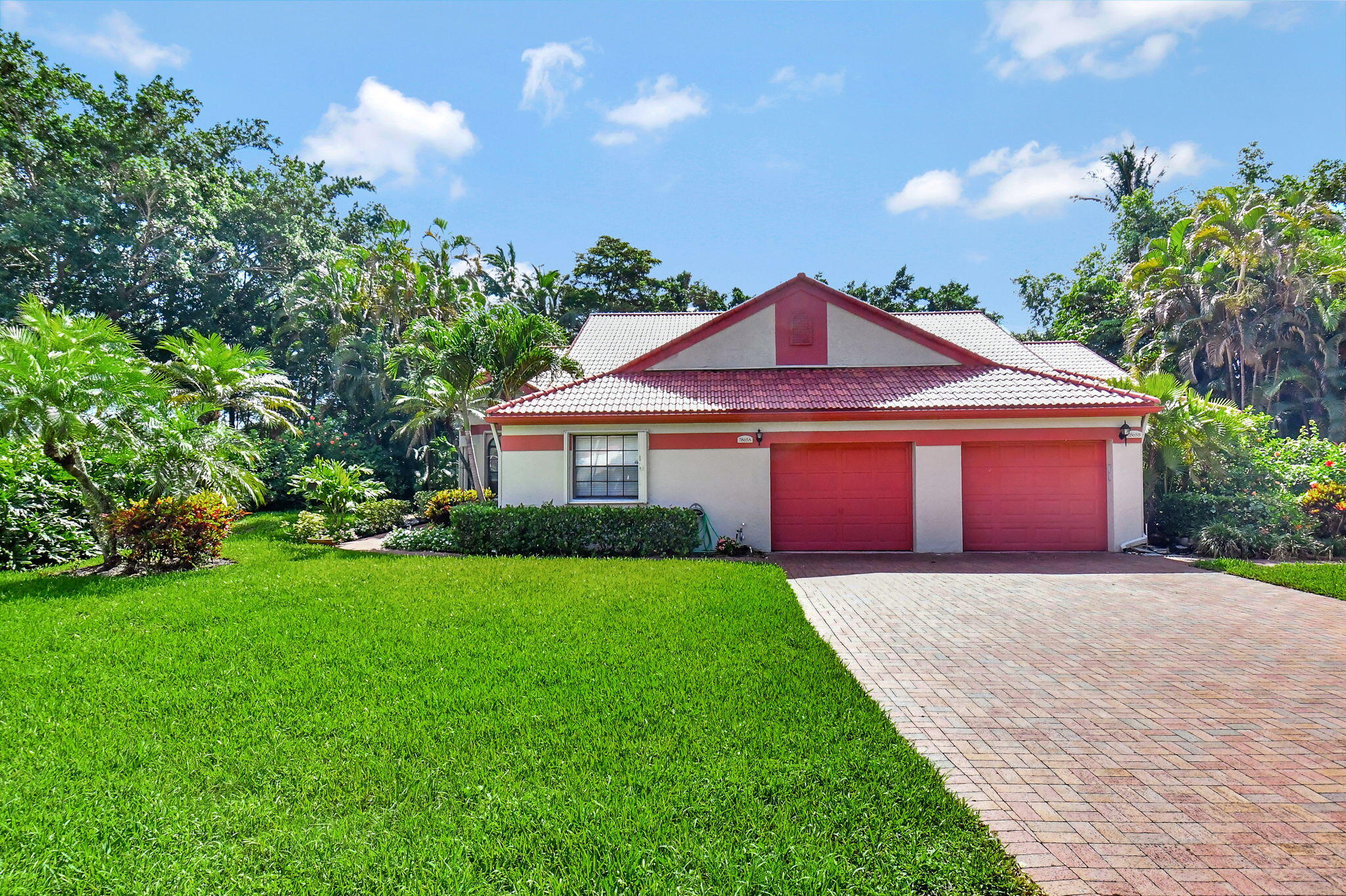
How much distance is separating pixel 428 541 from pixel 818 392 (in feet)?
28.8

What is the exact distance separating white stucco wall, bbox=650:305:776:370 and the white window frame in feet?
8.22

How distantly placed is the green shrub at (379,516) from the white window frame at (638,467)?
5.25 m

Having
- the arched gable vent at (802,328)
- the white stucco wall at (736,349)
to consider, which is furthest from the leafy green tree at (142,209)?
the arched gable vent at (802,328)

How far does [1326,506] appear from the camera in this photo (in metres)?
11.9

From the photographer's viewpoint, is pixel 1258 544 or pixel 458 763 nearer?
pixel 458 763

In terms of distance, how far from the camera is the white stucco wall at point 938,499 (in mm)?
12227

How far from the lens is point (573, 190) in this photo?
2002 cm

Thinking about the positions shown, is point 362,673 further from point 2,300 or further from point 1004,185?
point 1004,185

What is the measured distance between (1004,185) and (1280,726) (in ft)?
87.2

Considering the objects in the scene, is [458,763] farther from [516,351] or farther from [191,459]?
[516,351]

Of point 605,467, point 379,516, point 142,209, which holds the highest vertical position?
point 142,209

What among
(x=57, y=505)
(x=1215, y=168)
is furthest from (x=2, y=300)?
(x=1215, y=168)

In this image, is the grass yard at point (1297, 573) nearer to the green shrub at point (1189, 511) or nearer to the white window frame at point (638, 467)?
the green shrub at point (1189, 511)

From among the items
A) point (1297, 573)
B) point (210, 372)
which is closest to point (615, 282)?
point (210, 372)
